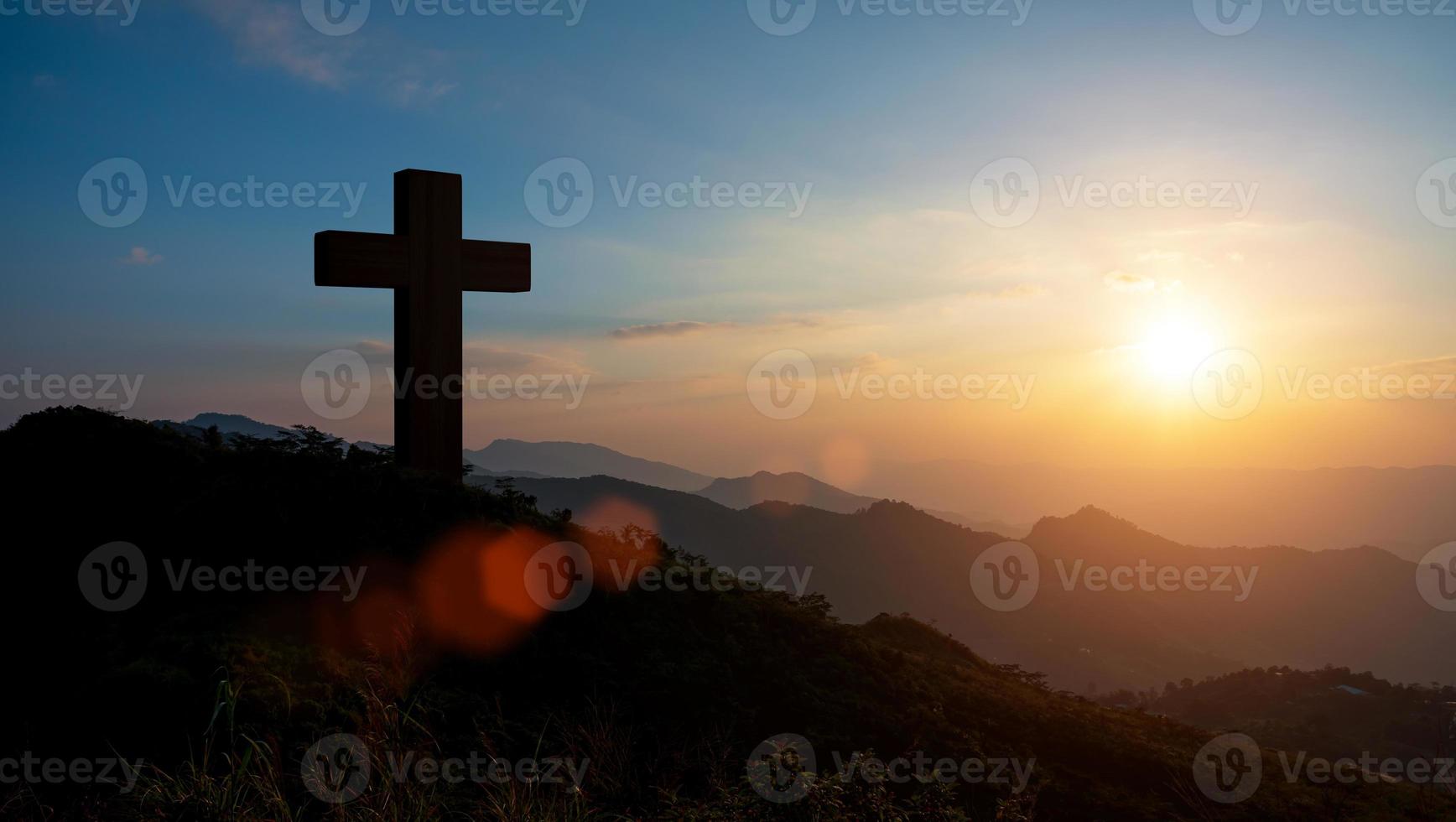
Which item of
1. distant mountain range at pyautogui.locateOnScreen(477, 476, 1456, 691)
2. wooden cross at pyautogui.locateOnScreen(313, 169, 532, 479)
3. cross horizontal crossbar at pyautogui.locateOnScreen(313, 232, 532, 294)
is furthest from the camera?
distant mountain range at pyautogui.locateOnScreen(477, 476, 1456, 691)

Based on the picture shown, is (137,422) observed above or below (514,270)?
below

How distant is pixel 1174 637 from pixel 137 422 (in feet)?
98.4

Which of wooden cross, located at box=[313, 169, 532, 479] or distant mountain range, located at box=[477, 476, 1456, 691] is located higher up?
wooden cross, located at box=[313, 169, 532, 479]

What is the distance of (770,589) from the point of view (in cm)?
787

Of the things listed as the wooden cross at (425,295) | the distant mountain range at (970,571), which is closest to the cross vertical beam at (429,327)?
the wooden cross at (425,295)

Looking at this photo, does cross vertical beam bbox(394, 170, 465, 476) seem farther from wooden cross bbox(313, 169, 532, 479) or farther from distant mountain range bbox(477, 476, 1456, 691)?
distant mountain range bbox(477, 476, 1456, 691)

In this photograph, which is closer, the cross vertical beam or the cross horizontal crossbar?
the cross horizontal crossbar

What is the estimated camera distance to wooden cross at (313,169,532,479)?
8734mm

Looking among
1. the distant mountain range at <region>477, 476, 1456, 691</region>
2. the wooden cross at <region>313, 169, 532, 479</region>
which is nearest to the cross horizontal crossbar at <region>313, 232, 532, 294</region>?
the wooden cross at <region>313, 169, 532, 479</region>

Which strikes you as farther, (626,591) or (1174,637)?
(1174,637)

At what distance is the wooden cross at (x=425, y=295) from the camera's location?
8.73 meters

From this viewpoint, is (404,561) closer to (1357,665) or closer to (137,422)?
(137,422)

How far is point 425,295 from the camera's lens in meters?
8.95

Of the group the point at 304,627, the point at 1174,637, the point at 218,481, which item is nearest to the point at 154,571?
the point at 218,481
